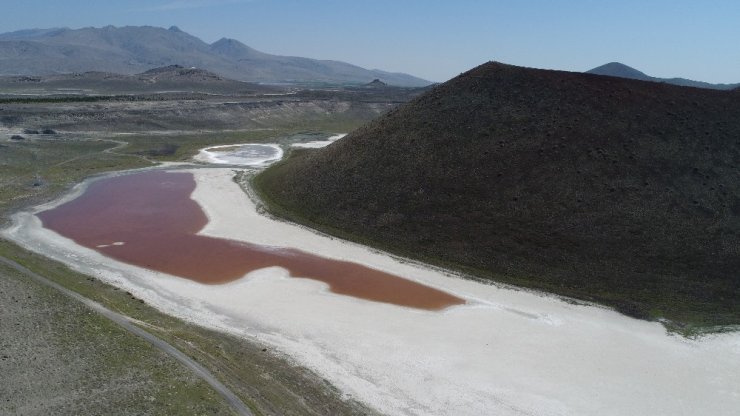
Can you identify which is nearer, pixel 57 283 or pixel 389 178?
pixel 57 283

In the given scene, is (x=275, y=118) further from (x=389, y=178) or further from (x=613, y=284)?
(x=613, y=284)

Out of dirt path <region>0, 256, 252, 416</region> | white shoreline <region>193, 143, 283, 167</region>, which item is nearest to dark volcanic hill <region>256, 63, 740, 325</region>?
white shoreline <region>193, 143, 283, 167</region>

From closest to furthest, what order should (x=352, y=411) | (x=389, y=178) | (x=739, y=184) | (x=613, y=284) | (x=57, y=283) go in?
(x=352, y=411) → (x=57, y=283) → (x=613, y=284) → (x=739, y=184) → (x=389, y=178)

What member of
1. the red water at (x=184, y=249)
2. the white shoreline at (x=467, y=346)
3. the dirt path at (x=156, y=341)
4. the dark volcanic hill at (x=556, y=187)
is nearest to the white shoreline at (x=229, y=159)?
the dark volcanic hill at (x=556, y=187)

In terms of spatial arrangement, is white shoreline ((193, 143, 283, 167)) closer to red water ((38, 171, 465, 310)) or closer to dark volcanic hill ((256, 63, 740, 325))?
dark volcanic hill ((256, 63, 740, 325))

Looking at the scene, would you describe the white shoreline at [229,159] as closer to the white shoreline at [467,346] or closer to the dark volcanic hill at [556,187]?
the dark volcanic hill at [556,187]

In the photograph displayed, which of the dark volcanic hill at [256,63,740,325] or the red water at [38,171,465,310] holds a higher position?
the dark volcanic hill at [256,63,740,325]

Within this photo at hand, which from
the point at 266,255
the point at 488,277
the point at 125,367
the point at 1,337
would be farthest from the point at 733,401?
the point at 1,337
